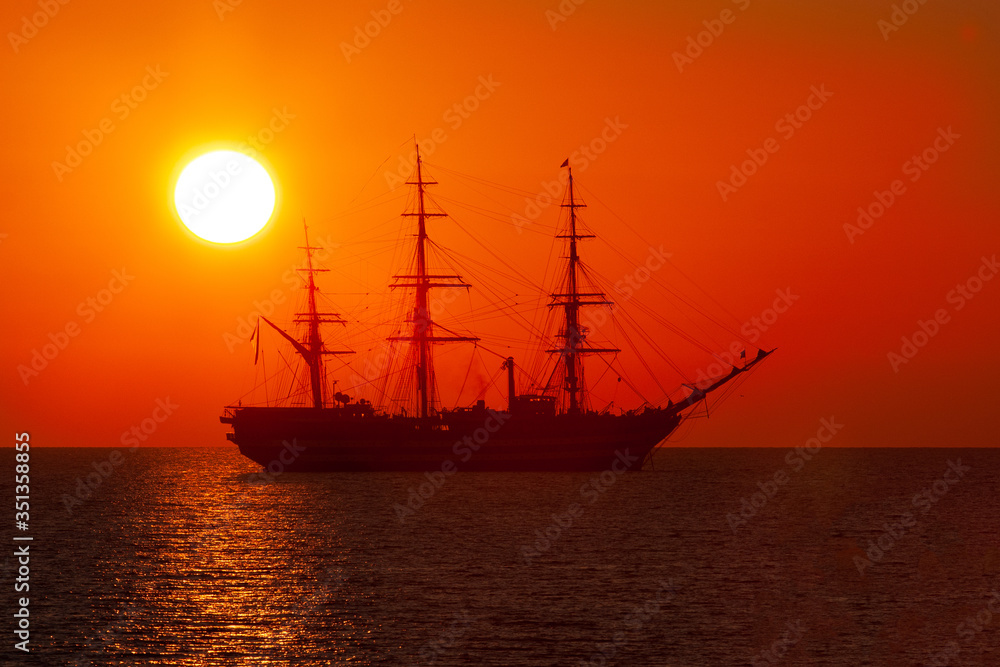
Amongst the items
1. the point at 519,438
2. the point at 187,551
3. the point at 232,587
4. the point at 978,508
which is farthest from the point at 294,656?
the point at 519,438

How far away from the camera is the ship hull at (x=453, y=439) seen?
115 m

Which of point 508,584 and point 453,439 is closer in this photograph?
point 508,584

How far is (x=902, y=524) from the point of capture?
255 feet

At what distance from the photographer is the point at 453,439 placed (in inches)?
4702

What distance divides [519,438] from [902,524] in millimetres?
44867

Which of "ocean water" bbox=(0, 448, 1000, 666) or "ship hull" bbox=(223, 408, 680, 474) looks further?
"ship hull" bbox=(223, 408, 680, 474)

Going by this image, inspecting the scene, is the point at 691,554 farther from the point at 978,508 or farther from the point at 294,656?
the point at 978,508

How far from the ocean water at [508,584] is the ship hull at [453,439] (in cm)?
2382

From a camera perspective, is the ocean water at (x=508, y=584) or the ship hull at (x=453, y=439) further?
the ship hull at (x=453, y=439)

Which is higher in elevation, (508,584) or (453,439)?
(453,439)

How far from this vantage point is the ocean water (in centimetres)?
3456

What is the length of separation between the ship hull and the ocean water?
23.8 metres

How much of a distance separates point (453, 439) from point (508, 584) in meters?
73.9

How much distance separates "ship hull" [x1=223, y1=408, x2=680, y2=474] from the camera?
114938mm
